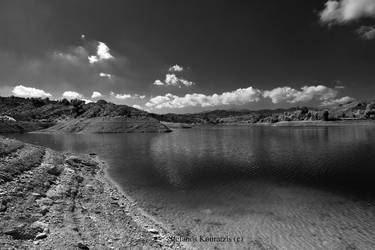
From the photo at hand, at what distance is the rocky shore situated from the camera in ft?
34.4

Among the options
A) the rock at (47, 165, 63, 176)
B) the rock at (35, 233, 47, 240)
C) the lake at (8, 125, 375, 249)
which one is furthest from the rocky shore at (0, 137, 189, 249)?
the lake at (8, 125, 375, 249)

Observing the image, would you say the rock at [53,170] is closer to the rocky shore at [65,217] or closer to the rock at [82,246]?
the rocky shore at [65,217]

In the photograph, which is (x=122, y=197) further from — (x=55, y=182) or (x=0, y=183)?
(x=0, y=183)

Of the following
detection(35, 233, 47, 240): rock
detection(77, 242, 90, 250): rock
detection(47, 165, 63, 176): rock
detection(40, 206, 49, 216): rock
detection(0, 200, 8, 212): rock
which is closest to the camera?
detection(77, 242, 90, 250): rock

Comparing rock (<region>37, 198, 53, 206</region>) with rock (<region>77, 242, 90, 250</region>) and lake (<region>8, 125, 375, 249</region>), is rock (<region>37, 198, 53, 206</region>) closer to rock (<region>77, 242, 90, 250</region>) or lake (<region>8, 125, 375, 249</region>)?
rock (<region>77, 242, 90, 250</region>)

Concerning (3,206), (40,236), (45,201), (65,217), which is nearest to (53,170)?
(45,201)

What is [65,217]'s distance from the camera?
13617 millimetres

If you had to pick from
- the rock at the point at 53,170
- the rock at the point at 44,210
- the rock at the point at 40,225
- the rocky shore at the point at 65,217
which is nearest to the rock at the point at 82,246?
the rocky shore at the point at 65,217

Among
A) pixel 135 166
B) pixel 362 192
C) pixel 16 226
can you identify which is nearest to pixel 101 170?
pixel 135 166

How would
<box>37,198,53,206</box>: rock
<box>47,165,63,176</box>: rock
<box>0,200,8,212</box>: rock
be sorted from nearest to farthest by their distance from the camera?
<box>0,200,8,212</box>: rock
<box>37,198,53,206</box>: rock
<box>47,165,63,176</box>: rock

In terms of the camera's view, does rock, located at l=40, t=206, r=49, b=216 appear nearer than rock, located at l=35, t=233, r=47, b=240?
No

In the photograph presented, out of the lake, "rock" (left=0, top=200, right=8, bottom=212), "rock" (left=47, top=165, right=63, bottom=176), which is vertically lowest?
the lake

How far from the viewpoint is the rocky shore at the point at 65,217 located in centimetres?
1050

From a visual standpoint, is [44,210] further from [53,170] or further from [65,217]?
[53,170]
